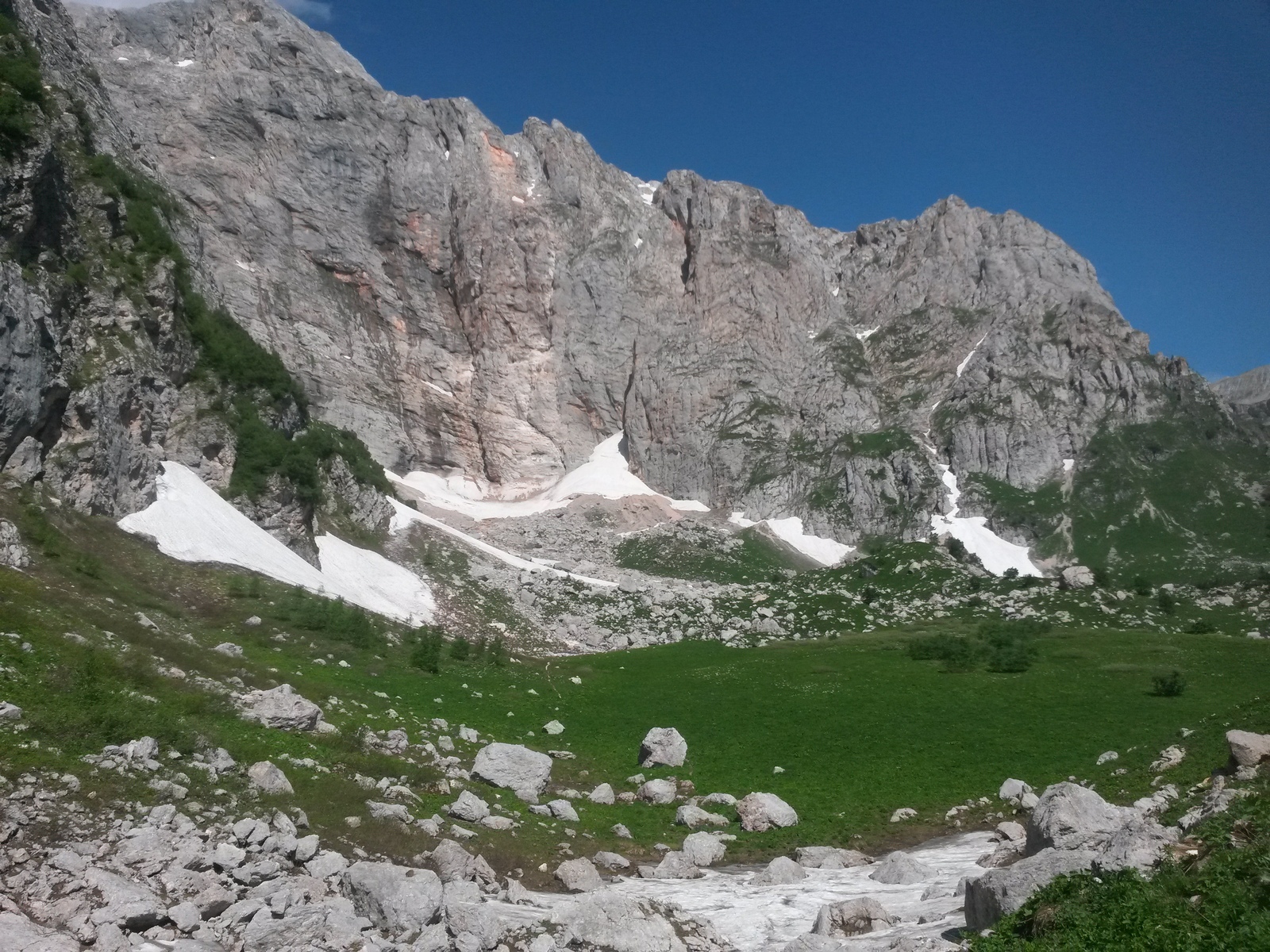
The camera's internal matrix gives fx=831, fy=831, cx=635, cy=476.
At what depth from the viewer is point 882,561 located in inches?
2869

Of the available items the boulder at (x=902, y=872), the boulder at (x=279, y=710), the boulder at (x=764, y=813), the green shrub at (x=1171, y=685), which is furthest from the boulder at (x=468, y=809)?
the green shrub at (x=1171, y=685)

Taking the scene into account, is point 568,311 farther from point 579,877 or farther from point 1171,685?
point 579,877

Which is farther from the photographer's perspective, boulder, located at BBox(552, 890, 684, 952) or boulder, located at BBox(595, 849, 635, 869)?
boulder, located at BBox(595, 849, 635, 869)

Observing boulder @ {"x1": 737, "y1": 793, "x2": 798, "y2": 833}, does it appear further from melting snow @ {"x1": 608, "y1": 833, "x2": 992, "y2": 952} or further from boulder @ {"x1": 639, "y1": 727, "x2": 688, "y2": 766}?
boulder @ {"x1": 639, "y1": 727, "x2": 688, "y2": 766}

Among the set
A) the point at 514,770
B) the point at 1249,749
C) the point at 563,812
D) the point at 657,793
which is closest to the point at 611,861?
→ the point at 563,812

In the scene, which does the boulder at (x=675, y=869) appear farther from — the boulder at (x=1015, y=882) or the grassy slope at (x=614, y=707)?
the boulder at (x=1015, y=882)

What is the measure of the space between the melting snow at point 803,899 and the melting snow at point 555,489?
78.9 meters

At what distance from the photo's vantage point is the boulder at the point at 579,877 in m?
14.4

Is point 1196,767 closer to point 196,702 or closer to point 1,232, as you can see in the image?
point 196,702

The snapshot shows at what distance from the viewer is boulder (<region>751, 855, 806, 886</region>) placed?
49.5 ft

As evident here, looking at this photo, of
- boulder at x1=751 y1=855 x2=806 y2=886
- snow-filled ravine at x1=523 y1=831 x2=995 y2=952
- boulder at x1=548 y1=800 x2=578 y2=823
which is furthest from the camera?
boulder at x1=548 y1=800 x2=578 y2=823

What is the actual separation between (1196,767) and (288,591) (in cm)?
3187

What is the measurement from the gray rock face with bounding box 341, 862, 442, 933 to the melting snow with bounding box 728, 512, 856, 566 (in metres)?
79.2

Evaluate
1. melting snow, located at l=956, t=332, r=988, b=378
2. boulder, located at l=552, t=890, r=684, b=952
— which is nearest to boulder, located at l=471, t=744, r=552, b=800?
boulder, located at l=552, t=890, r=684, b=952
